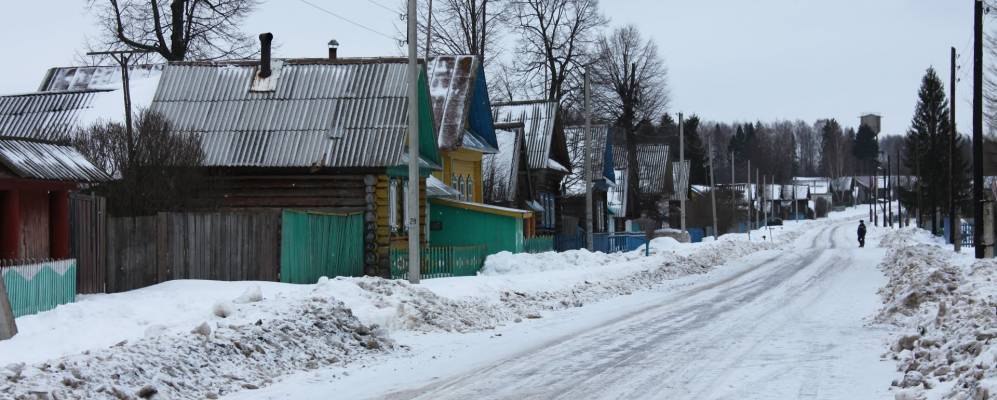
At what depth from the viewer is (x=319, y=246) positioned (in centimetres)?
2342

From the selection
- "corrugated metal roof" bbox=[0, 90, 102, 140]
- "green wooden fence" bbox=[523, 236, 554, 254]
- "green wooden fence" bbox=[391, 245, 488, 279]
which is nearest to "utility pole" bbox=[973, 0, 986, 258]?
"green wooden fence" bbox=[523, 236, 554, 254]

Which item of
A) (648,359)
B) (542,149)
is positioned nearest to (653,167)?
(542,149)

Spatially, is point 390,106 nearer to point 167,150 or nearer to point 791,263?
point 167,150

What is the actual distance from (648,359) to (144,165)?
43.5 ft

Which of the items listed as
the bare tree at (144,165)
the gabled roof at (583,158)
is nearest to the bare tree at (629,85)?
the gabled roof at (583,158)

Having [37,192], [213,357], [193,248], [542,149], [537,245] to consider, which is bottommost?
[537,245]

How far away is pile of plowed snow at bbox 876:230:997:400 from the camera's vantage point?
8.92 metres

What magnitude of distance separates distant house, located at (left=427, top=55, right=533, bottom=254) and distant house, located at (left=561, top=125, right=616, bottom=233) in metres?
11.1

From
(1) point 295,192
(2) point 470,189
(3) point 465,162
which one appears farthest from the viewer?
(2) point 470,189

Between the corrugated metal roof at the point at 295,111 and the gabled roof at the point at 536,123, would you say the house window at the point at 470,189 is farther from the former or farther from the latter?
the corrugated metal roof at the point at 295,111

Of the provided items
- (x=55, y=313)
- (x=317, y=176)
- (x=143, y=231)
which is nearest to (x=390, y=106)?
(x=317, y=176)

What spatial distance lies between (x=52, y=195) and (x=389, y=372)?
333 inches

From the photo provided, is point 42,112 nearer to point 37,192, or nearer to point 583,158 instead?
point 37,192

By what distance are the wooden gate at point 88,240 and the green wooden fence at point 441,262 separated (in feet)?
26.3
